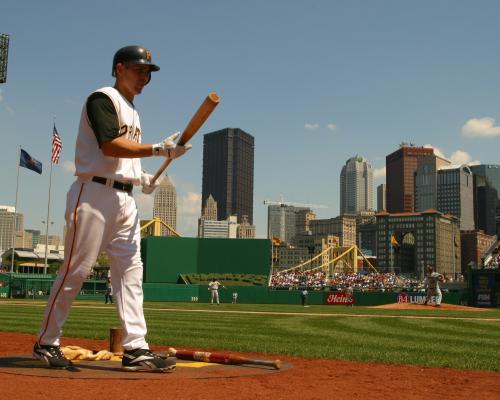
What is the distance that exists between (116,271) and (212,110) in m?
1.81

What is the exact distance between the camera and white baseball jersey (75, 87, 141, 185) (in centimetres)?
521

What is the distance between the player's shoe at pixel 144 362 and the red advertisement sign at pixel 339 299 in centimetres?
3513

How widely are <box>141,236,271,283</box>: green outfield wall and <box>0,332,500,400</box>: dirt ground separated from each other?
50427 mm

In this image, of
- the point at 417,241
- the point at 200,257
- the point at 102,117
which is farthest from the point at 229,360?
the point at 417,241

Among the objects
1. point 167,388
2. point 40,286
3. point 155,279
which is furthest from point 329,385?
point 155,279

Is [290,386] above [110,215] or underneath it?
underneath

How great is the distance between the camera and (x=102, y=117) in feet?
16.6

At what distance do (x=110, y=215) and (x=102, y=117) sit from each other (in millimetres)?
854

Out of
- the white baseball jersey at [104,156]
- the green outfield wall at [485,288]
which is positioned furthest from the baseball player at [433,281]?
the white baseball jersey at [104,156]

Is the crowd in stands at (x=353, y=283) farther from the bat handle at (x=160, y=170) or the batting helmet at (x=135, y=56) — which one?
the batting helmet at (x=135, y=56)

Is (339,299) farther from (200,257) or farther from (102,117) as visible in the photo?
(102,117)

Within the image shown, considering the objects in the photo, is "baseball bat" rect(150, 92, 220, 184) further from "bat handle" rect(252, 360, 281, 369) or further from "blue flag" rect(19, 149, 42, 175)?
"blue flag" rect(19, 149, 42, 175)

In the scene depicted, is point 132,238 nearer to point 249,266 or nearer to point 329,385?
point 329,385

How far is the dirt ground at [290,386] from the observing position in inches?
162
